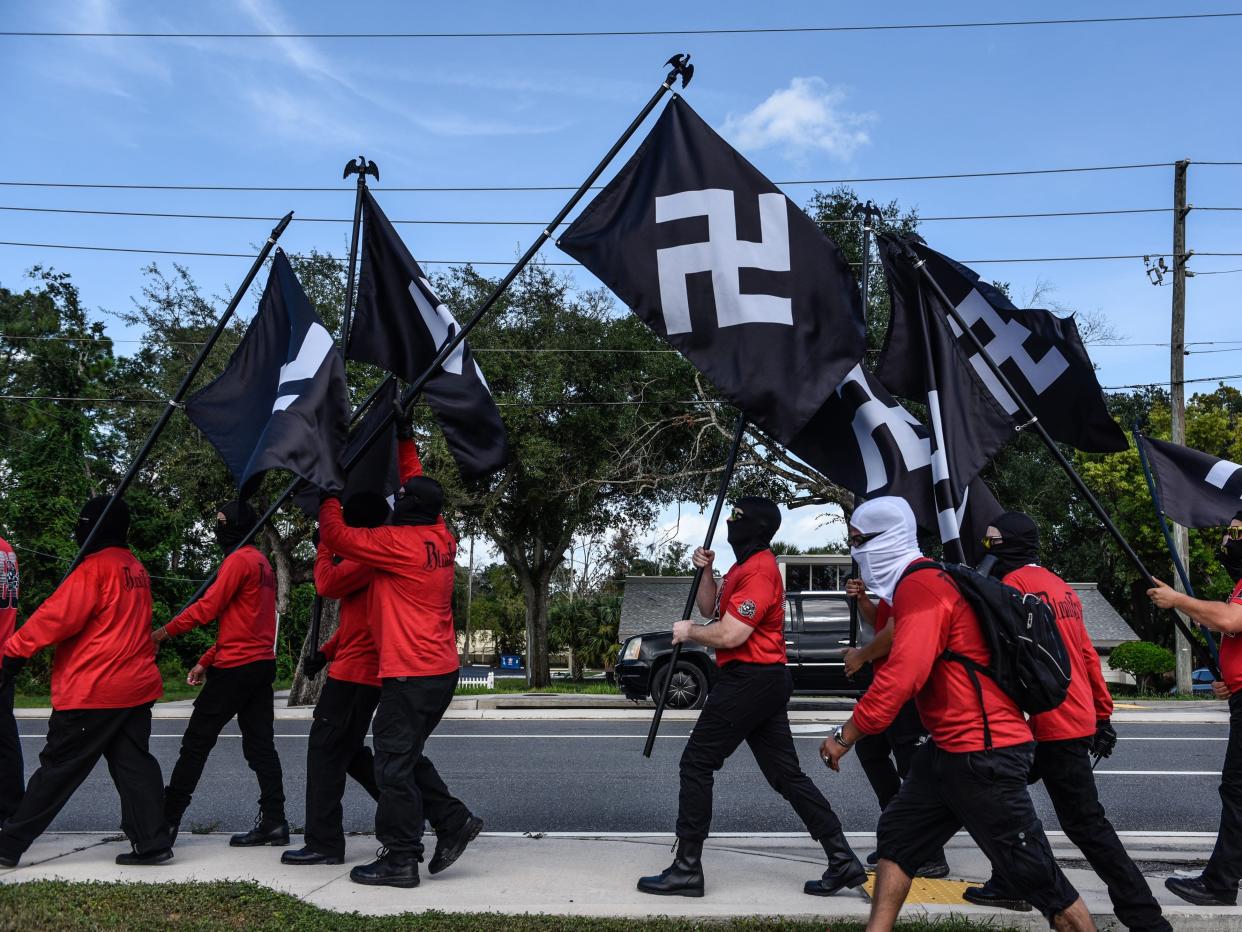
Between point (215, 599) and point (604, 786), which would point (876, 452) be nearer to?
point (215, 599)

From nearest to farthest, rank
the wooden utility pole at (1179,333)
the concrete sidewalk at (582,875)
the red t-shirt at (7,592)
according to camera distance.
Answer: the concrete sidewalk at (582,875), the red t-shirt at (7,592), the wooden utility pole at (1179,333)

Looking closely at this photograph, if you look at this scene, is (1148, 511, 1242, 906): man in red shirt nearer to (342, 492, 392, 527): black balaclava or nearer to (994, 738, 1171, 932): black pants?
(994, 738, 1171, 932): black pants

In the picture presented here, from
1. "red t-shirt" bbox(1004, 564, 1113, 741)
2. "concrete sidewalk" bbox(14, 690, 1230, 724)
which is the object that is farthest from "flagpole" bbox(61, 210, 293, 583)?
"concrete sidewalk" bbox(14, 690, 1230, 724)

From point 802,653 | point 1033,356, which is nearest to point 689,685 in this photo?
point 802,653

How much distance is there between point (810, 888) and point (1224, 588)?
29.4m

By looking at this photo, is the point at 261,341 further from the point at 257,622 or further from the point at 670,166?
the point at 670,166

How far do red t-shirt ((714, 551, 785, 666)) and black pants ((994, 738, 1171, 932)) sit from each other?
1.35m

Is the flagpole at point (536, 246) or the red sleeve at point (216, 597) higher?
the flagpole at point (536, 246)

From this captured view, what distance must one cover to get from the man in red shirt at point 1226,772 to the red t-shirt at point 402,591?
3.49 metres

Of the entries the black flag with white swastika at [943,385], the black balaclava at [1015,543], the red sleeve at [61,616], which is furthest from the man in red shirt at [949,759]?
the red sleeve at [61,616]

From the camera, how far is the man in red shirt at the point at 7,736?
6520 mm

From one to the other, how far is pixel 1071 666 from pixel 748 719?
5.08 ft

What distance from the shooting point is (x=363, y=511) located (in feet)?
19.4

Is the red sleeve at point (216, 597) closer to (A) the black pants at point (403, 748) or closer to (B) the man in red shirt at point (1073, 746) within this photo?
(A) the black pants at point (403, 748)
